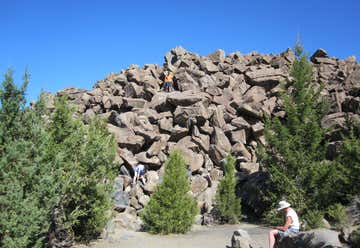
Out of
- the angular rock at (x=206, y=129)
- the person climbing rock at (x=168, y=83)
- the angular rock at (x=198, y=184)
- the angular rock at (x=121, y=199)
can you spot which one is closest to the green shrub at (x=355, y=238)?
the angular rock at (x=121, y=199)

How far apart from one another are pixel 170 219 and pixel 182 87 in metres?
23.5

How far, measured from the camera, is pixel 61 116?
14.4m

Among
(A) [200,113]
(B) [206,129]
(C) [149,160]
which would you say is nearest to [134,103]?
(A) [200,113]

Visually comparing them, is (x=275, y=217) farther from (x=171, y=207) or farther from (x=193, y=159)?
(x=193, y=159)

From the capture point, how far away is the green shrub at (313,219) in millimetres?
16953

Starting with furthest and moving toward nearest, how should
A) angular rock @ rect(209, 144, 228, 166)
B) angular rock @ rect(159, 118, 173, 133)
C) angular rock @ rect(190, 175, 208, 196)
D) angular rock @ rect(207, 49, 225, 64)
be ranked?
angular rock @ rect(207, 49, 225, 64)
angular rock @ rect(159, 118, 173, 133)
angular rock @ rect(209, 144, 228, 166)
angular rock @ rect(190, 175, 208, 196)

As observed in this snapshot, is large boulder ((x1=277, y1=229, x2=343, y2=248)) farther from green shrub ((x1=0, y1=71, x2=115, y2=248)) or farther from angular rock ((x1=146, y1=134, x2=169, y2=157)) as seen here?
angular rock ((x1=146, y1=134, x2=169, y2=157))

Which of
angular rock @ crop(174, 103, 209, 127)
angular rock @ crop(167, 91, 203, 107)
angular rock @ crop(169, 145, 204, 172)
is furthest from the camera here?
angular rock @ crop(167, 91, 203, 107)

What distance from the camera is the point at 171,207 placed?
17438mm

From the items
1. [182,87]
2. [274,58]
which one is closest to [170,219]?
[182,87]

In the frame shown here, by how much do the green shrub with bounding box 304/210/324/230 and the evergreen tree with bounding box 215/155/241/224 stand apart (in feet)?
16.3

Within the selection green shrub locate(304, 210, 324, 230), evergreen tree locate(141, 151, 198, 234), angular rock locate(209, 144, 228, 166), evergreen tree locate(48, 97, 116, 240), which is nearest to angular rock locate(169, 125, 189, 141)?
angular rock locate(209, 144, 228, 166)

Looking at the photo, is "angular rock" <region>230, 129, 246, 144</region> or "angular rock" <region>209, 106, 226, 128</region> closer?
"angular rock" <region>230, 129, 246, 144</region>

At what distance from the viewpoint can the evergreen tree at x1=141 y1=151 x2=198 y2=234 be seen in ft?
56.5
